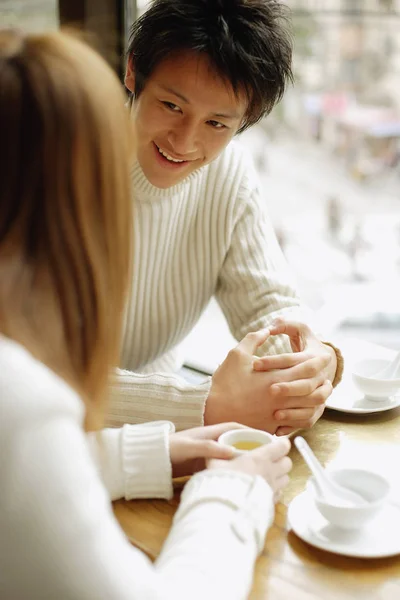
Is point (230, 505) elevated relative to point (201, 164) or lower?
lower

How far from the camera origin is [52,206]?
2.51 ft

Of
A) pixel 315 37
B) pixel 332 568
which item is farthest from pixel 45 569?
pixel 315 37

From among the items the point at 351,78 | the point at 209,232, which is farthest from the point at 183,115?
the point at 351,78

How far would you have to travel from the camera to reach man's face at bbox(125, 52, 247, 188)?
1.45m

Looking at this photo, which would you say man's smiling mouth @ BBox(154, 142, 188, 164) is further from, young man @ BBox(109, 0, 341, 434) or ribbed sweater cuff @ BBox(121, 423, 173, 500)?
ribbed sweater cuff @ BBox(121, 423, 173, 500)

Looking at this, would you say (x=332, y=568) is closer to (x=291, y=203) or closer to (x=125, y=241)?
A: (x=125, y=241)

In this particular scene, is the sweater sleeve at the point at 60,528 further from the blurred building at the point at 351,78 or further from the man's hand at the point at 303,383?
the blurred building at the point at 351,78

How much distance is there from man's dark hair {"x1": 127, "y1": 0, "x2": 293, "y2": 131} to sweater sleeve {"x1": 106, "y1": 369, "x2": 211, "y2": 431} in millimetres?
557

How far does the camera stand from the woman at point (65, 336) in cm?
70

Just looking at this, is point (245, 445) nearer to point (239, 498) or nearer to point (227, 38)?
point (239, 498)

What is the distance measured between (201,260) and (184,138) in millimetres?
358

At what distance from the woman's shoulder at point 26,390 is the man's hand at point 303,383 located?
2.01 feet

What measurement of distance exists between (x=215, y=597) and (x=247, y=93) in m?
0.95

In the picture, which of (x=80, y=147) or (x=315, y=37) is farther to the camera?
(x=315, y=37)
